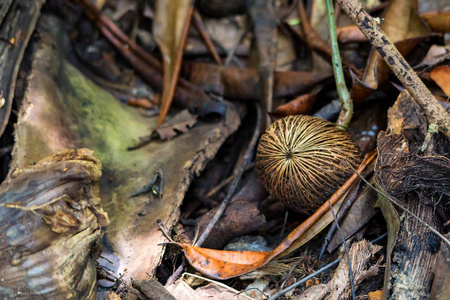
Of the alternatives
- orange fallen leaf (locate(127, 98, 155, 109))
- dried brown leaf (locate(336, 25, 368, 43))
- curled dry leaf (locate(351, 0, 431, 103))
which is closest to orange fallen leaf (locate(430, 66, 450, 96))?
curled dry leaf (locate(351, 0, 431, 103))

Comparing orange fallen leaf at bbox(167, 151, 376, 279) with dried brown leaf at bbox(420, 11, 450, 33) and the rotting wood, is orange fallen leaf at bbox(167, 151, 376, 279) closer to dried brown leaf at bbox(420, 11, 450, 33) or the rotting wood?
dried brown leaf at bbox(420, 11, 450, 33)

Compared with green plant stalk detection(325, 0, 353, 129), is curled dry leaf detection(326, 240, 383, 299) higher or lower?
lower

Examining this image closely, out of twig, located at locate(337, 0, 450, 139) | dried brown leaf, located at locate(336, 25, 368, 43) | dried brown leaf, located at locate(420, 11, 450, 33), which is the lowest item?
twig, located at locate(337, 0, 450, 139)

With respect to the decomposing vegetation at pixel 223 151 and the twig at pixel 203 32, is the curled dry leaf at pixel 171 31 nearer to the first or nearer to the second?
the decomposing vegetation at pixel 223 151

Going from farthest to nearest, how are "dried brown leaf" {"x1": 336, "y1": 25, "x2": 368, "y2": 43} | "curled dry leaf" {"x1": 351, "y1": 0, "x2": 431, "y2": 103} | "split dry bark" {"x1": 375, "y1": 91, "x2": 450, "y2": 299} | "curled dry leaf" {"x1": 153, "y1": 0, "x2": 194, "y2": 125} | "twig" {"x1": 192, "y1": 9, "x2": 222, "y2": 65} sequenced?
"twig" {"x1": 192, "y1": 9, "x2": 222, "y2": 65} < "curled dry leaf" {"x1": 153, "y1": 0, "x2": 194, "y2": 125} < "dried brown leaf" {"x1": 336, "y1": 25, "x2": 368, "y2": 43} < "curled dry leaf" {"x1": 351, "y1": 0, "x2": 431, "y2": 103} < "split dry bark" {"x1": 375, "y1": 91, "x2": 450, "y2": 299}

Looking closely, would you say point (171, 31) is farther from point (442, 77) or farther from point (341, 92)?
point (442, 77)

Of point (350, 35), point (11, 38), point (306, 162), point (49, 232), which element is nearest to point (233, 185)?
point (306, 162)

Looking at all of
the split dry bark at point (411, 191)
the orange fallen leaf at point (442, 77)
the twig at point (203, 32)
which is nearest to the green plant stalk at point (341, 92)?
the split dry bark at point (411, 191)
